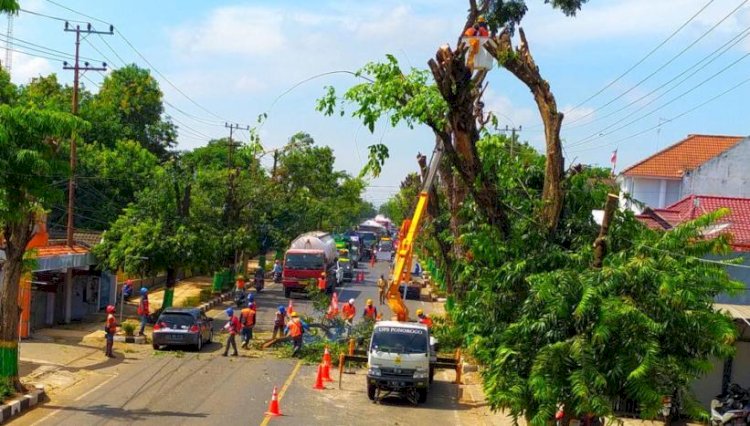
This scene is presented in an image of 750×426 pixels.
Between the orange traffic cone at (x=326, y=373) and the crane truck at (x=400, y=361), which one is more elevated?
the crane truck at (x=400, y=361)

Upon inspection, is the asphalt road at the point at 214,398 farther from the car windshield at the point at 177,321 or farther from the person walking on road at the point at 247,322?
the person walking on road at the point at 247,322

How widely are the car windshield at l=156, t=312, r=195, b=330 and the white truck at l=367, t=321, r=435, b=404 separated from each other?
316 inches

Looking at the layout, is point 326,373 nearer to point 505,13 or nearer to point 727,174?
point 505,13

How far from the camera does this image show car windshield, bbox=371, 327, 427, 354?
2023 centimetres

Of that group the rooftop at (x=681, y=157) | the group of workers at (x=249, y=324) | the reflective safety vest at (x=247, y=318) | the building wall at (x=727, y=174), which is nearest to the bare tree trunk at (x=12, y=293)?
the group of workers at (x=249, y=324)

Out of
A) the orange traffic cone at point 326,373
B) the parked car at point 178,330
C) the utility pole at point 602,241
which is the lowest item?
the orange traffic cone at point 326,373

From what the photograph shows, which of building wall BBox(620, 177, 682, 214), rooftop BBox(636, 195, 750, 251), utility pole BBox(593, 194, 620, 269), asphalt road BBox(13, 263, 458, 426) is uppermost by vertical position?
building wall BBox(620, 177, 682, 214)

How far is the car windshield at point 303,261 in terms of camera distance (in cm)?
4394

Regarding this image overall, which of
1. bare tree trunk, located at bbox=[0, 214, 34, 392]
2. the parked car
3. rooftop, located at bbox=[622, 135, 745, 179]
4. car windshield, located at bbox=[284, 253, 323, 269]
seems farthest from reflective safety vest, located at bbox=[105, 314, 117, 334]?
rooftop, located at bbox=[622, 135, 745, 179]

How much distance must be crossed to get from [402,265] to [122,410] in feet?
29.6

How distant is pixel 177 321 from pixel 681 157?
31.5m

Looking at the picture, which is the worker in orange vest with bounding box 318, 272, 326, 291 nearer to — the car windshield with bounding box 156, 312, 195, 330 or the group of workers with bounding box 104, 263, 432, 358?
the group of workers with bounding box 104, 263, 432, 358

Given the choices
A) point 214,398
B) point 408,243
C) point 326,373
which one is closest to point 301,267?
point 408,243

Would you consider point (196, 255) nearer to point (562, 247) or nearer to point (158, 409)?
point (158, 409)
